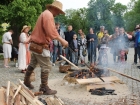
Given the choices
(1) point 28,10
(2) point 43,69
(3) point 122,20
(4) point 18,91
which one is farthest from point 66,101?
(1) point 28,10

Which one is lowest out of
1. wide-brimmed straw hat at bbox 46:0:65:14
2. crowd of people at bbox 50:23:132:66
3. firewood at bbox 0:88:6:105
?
firewood at bbox 0:88:6:105

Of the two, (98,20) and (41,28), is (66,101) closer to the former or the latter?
(41,28)

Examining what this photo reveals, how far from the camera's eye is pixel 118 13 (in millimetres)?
11930

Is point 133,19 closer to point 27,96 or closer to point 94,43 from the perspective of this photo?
point 94,43

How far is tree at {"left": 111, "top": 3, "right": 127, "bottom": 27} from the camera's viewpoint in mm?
11125

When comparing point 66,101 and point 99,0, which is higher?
point 99,0

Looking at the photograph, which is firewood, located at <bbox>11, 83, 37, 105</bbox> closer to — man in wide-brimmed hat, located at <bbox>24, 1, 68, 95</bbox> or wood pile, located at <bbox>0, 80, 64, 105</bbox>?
wood pile, located at <bbox>0, 80, 64, 105</bbox>

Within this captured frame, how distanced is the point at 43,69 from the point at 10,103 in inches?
78.0

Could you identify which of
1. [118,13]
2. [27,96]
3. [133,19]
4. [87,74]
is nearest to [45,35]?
[87,74]

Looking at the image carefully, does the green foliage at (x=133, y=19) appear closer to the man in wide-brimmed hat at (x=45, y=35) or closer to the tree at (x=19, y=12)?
the tree at (x=19, y=12)

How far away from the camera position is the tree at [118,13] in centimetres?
1112

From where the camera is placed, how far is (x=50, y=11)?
6645 mm

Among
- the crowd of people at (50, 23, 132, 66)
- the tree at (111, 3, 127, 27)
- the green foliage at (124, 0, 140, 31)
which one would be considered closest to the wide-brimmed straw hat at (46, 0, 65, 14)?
the tree at (111, 3, 127, 27)

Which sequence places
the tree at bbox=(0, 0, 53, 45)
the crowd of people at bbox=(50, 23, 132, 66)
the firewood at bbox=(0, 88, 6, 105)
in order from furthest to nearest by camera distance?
the tree at bbox=(0, 0, 53, 45)
the crowd of people at bbox=(50, 23, 132, 66)
the firewood at bbox=(0, 88, 6, 105)
